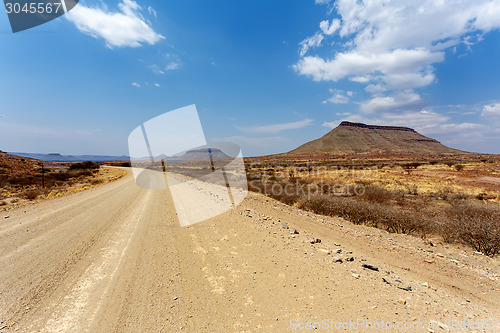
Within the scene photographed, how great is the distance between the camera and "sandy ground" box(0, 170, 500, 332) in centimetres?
310

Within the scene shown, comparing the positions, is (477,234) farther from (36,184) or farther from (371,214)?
(36,184)

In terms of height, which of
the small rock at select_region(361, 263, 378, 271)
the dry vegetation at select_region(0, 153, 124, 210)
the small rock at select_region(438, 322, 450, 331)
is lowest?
the small rock at select_region(361, 263, 378, 271)

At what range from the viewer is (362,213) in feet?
33.8

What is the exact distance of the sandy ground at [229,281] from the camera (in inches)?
122

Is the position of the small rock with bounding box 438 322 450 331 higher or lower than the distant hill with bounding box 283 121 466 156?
lower

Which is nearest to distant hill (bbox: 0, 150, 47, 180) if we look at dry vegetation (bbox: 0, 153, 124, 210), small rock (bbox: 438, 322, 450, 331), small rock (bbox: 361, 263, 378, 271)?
dry vegetation (bbox: 0, 153, 124, 210)

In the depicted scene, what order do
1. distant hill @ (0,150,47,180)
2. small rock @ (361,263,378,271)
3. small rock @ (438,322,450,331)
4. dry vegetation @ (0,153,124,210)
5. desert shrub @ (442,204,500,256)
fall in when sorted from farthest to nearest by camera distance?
distant hill @ (0,150,47,180) → dry vegetation @ (0,153,124,210) → desert shrub @ (442,204,500,256) → small rock @ (361,263,378,271) → small rock @ (438,322,450,331)

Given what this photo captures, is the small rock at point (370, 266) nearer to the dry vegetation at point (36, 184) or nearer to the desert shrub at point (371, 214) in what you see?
the desert shrub at point (371, 214)

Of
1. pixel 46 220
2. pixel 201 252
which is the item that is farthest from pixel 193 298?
pixel 46 220

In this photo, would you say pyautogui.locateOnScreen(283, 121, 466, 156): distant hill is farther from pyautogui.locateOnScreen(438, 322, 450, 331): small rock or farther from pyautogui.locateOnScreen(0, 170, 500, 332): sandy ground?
pyautogui.locateOnScreen(438, 322, 450, 331): small rock

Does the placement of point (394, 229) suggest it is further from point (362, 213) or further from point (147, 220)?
point (147, 220)

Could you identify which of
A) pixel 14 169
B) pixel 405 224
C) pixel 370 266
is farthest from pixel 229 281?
pixel 14 169

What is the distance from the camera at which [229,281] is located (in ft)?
13.8

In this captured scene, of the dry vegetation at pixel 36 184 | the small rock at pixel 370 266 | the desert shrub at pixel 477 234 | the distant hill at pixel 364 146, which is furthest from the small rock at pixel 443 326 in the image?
the distant hill at pixel 364 146
